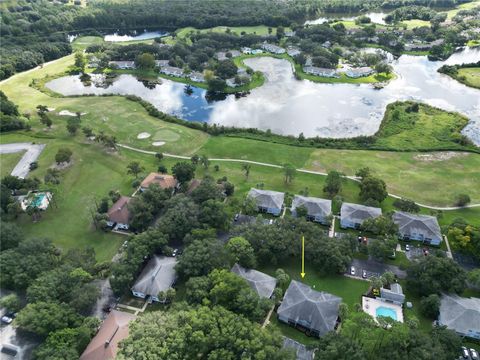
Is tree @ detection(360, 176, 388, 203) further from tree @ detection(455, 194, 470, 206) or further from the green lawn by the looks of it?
the green lawn

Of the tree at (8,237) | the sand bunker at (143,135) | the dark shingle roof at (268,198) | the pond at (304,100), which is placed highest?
the tree at (8,237)

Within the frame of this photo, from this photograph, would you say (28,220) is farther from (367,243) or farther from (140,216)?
(367,243)

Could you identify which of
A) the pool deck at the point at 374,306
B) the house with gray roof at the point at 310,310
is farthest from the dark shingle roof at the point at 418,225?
the house with gray roof at the point at 310,310

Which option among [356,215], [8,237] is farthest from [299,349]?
[8,237]

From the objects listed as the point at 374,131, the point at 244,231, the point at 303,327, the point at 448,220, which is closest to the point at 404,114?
the point at 374,131

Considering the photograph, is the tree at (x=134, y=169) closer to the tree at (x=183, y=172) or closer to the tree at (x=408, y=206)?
the tree at (x=183, y=172)

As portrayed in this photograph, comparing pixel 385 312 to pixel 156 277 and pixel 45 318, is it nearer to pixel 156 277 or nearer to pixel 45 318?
pixel 156 277
